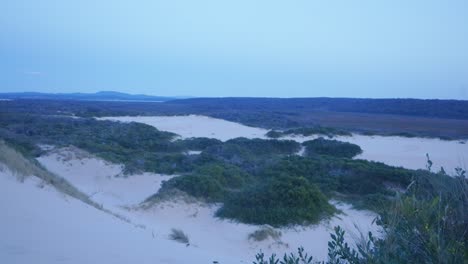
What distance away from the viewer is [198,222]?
1205cm

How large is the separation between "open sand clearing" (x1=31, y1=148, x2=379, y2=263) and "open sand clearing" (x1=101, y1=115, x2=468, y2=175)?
1016cm

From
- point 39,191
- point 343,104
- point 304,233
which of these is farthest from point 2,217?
point 343,104

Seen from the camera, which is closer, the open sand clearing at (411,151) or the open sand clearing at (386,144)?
the open sand clearing at (411,151)

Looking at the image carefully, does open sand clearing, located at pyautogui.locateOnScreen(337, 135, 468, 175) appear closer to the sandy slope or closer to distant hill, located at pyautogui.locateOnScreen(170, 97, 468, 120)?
the sandy slope

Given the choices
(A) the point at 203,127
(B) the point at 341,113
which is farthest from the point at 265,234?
(B) the point at 341,113

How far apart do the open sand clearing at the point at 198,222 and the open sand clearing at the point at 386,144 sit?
1016 centimetres

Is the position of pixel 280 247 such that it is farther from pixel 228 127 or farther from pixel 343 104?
pixel 343 104

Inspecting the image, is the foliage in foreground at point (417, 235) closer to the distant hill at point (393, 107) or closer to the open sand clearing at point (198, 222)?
the open sand clearing at point (198, 222)

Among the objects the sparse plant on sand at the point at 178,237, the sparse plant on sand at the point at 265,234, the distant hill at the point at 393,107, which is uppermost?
the distant hill at the point at 393,107

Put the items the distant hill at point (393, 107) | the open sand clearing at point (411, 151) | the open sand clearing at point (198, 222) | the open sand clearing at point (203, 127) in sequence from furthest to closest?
the distant hill at point (393, 107)
the open sand clearing at point (203, 127)
the open sand clearing at point (411, 151)
the open sand clearing at point (198, 222)

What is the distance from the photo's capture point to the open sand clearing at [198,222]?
32.9 feet

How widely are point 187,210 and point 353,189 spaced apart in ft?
21.4

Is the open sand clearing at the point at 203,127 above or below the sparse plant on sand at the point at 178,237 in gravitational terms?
below

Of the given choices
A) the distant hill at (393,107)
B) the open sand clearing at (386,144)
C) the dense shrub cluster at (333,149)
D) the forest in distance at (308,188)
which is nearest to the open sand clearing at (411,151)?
the open sand clearing at (386,144)
